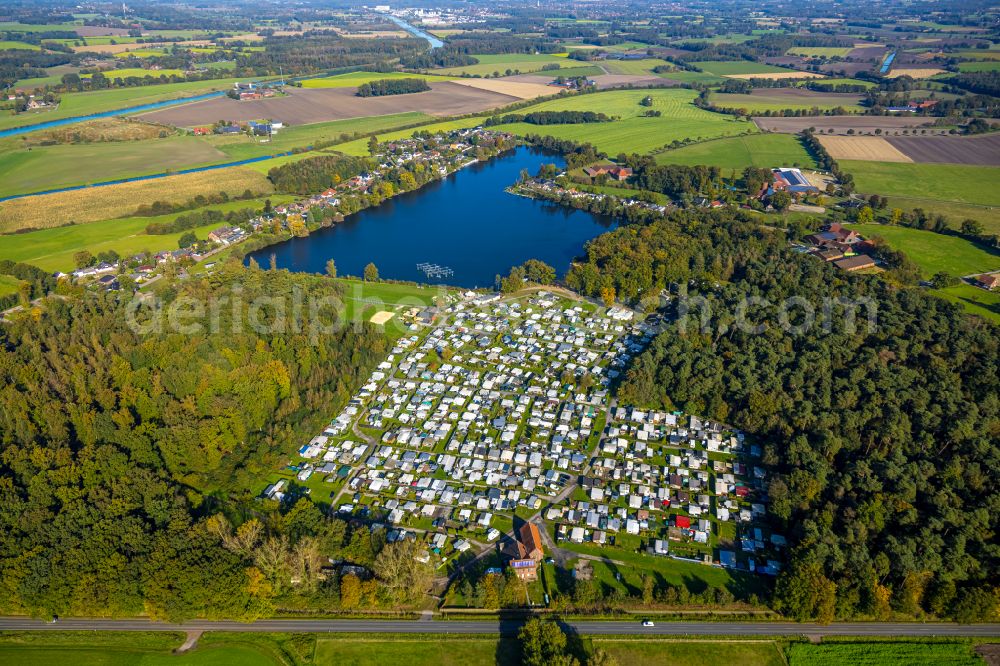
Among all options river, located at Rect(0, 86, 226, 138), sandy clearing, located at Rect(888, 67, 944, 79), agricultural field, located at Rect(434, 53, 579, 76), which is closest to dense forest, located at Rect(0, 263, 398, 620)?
river, located at Rect(0, 86, 226, 138)

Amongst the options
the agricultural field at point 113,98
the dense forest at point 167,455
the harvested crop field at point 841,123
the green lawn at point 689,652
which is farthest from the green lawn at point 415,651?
the agricultural field at point 113,98

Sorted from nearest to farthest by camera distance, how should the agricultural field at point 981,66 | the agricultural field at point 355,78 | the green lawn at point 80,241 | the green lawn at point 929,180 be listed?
the green lawn at point 80,241, the green lawn at point 929,180, the agricultural field at point 981,66, the agricultural field at point 355,78

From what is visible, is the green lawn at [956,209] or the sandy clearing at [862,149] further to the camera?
the sandy clearing at [862,149]

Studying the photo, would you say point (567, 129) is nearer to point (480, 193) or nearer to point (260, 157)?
point (480, 193)

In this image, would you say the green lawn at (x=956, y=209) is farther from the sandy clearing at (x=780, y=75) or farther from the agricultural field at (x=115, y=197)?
the sandy clearing at (x=780, y=75)

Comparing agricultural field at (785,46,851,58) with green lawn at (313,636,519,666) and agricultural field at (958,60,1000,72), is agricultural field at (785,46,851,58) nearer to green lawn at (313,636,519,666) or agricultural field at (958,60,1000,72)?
agricultural field at (958,60,1000,72)

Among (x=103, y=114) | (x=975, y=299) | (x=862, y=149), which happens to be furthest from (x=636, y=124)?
(x=103, y=114)

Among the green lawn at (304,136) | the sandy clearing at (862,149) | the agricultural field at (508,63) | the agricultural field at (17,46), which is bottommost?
the green lawn at (304,136)

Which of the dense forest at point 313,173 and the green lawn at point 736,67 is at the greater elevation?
the green lawn at point 736,67
